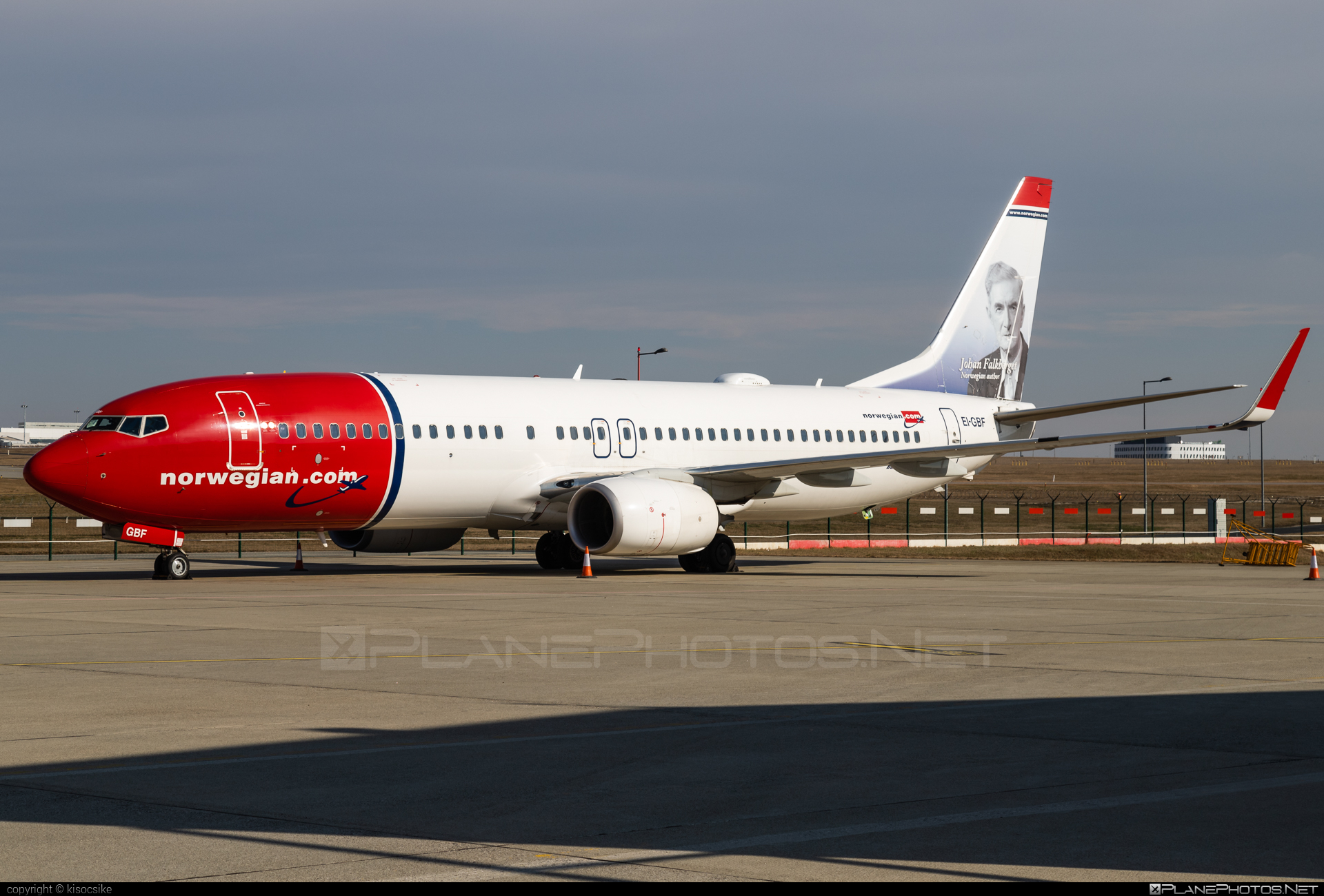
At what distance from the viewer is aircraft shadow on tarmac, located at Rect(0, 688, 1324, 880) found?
680 cm

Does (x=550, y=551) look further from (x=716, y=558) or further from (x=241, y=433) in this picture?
(x=241, y=433)

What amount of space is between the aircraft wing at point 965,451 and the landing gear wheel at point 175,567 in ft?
34.5

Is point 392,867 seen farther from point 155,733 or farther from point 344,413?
point 344,413

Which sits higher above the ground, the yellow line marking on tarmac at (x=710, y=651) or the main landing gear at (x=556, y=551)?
the main landing gear at (x=556, y=551)

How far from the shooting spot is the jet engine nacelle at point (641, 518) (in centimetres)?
2773

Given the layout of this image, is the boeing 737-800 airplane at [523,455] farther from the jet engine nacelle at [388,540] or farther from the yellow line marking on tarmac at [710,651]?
the yellow line marking on tarmac at [710,651]

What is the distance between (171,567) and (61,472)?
307cm

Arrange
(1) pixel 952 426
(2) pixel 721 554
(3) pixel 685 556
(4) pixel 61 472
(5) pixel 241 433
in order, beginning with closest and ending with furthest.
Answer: (4) pixel 61 472, (5) pixel 241 433, (2) pixel 721 554, (3) pixel 685 556, (1) pixel 952 426

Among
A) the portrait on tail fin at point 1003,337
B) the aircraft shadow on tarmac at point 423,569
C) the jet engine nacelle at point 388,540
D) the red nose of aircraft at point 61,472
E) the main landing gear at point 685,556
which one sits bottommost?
the aircraft shadow on tarmac at point 423,569

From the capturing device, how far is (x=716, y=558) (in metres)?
31.5

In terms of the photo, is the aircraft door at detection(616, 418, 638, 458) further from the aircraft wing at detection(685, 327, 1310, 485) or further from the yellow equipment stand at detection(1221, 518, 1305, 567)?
the yellow equipment stand at detection(1221, 518, 1305, 567)

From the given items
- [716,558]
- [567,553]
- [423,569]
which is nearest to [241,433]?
[423,569]

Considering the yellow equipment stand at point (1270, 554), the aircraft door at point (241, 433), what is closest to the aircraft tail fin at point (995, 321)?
the yellow equipment stand at point (1270, 554)

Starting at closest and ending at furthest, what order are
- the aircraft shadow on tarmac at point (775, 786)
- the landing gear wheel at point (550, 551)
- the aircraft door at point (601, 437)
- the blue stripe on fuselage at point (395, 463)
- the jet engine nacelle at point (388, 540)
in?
the aircraft shadow on tarmac at point (775, 786) < the blue stripe on fuselage at point (395, 463) < the jet engine nacelle at point (388, 540) < the aircraft door at point (601, 437) < the landing gear wheel at point (550, 551)
